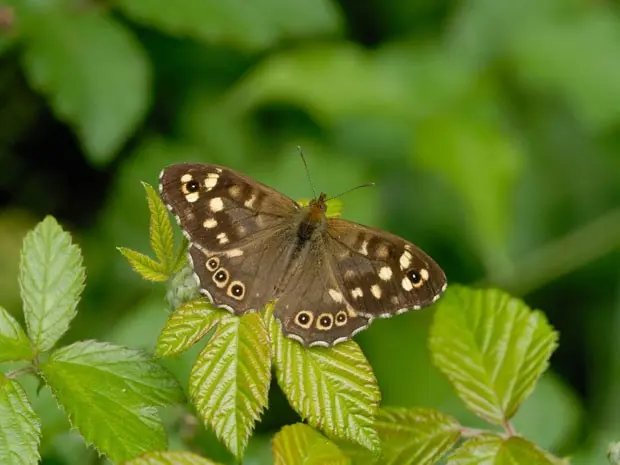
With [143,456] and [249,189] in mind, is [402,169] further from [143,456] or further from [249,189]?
[143,456]

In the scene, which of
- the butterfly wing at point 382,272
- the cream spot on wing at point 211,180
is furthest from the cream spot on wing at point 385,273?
the cream spot on wing at point 211,180

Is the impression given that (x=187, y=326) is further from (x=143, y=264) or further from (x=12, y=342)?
(x=12, y=342)

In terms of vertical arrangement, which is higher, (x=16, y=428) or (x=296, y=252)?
(x=296, y=252)

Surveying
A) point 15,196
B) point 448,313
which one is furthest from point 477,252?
point 15,196

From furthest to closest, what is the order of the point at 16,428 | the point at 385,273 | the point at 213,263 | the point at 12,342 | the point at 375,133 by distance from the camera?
the point at 375,133, the point at 385,273, the point at 213,263, the point at 12,342, the point at 16,428

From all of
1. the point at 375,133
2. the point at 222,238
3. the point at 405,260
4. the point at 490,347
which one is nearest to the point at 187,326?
the point at 222,238

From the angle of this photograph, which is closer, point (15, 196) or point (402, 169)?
point (15, 196)
